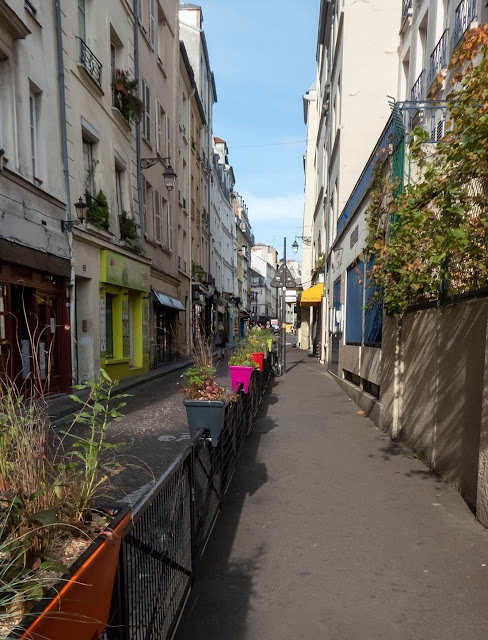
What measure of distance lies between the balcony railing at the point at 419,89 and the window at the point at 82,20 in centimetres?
820

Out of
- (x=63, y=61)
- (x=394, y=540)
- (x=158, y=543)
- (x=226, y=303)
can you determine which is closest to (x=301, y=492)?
(x=394, y=540)

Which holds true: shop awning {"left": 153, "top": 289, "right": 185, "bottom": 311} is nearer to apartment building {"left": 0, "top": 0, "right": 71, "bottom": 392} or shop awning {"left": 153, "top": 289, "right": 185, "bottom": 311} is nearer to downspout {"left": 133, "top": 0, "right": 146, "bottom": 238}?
downspout {"left": 133, "top": 0, "right": 146, "bottom": 238}

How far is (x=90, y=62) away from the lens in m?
11.9

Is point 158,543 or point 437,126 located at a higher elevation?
point 437,126

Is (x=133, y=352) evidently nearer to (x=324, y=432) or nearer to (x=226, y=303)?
(x=324, y=432)

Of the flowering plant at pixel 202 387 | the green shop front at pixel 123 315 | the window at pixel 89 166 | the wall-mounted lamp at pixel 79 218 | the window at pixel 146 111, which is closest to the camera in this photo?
the flowering plant at pixel 202 387

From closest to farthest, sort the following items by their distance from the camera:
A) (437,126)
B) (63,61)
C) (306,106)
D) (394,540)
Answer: (394,540) → (437,126) → (63,61) → (306,106)

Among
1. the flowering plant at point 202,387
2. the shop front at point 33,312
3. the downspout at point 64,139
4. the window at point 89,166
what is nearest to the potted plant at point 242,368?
the flowering plant at point 202,387

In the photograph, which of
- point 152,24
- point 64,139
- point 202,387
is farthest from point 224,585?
point 152,24

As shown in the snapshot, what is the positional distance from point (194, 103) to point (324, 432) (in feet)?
78.9

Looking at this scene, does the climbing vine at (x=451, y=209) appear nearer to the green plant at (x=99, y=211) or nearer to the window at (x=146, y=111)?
the green plant at (x=99, y=211)

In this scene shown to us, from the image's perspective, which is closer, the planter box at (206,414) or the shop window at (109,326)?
the planter box at (206,414)

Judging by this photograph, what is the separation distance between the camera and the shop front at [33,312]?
27.1 feet

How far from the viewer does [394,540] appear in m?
3.67
